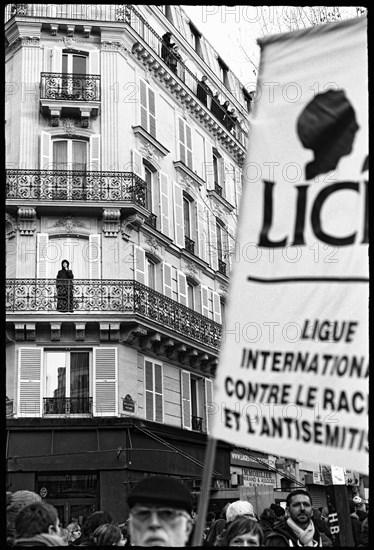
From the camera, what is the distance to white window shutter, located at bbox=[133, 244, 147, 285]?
23.8 metres

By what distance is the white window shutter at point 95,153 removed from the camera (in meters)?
24.3

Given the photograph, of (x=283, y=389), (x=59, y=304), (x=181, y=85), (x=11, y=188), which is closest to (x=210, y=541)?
(x=283, y=389)

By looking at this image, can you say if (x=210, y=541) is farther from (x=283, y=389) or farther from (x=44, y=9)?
(x=44, y=9)

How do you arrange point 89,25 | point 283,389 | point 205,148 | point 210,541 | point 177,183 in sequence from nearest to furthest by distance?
point 283,389, point 210,541, point 89,25, point 177,183, point 205,148

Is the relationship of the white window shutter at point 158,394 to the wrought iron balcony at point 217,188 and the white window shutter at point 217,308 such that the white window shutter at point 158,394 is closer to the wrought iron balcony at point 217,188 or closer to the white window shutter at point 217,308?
the white window shutter at point 217,308

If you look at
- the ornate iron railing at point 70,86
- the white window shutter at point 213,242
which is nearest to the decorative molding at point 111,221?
the ornate iron railing at point 70,86

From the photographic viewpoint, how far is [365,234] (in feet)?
11.1

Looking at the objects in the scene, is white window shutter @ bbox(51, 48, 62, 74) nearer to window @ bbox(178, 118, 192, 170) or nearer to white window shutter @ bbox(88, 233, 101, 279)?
window @ bbox(178, 118, 192, 170)

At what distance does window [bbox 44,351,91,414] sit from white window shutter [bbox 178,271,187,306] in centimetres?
481

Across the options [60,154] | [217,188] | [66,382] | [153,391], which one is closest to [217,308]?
[217,188]

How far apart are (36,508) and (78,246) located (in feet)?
64.5

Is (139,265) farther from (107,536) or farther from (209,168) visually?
(107,536)

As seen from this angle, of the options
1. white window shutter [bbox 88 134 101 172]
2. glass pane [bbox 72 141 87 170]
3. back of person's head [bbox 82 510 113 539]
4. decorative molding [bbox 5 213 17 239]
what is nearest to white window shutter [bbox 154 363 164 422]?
decorative molding [bbox 5 213 17 239]

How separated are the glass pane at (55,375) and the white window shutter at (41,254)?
224cm
